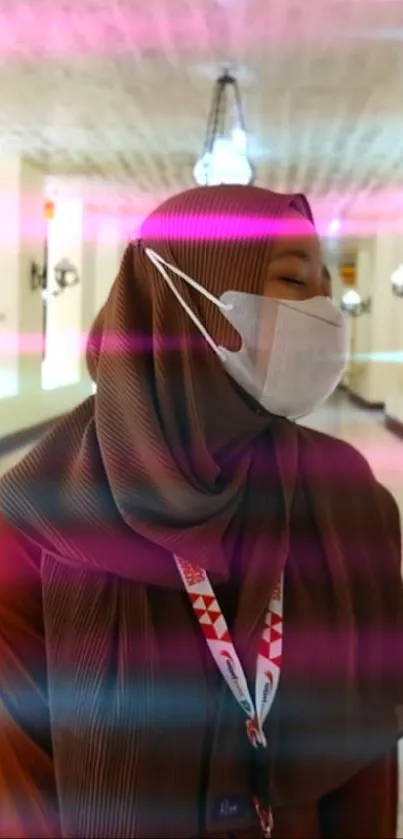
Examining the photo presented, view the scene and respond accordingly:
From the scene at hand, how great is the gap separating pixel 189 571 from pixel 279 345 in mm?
258

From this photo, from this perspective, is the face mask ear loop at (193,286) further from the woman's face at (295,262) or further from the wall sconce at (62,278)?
the wall sconce at (62,278)

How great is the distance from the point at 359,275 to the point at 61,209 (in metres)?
5.09

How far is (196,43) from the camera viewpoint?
4.30 metres

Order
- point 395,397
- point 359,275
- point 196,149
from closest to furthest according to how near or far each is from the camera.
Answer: point 196,149 → point 395,397 → point 359,275

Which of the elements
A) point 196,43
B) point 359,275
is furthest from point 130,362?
point 359,275

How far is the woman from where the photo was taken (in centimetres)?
85

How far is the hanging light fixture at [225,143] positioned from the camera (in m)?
3.99

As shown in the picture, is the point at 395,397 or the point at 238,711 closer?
the point at 238,711

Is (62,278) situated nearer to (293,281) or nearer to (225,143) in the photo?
(225,143)

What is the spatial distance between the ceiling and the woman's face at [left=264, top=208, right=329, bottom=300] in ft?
4.53

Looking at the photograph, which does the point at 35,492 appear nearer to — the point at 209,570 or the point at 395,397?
the point at 209,570

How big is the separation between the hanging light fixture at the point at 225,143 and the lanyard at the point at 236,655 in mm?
2345

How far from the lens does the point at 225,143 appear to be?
451cm

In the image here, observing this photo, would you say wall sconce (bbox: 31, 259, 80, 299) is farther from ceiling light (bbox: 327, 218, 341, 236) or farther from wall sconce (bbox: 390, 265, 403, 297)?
ceiling light (bbox: 327, 218, 341, 236)
